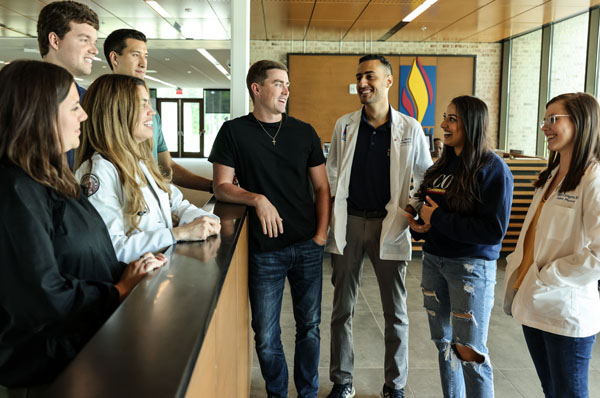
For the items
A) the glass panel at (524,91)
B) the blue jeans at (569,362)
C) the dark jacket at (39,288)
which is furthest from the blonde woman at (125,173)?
the glass panel at (524,91)

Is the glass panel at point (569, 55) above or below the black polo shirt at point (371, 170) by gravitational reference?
above

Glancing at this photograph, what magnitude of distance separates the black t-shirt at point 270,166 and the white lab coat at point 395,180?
0.84 ft

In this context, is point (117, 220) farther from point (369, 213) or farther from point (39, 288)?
point (369, 213)

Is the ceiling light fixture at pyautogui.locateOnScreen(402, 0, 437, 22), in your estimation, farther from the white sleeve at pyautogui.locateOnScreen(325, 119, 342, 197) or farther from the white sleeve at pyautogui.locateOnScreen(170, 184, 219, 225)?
the white sleeve at pyautogui.locateOnScreen(170, 184, 219, 225)

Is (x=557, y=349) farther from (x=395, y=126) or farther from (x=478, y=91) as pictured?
(x=478, y=91)

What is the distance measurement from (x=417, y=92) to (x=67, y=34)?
912 centimetres

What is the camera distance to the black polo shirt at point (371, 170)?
2.72 metres

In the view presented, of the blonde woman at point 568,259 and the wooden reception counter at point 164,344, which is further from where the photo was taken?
the blonde woman at point 568,259

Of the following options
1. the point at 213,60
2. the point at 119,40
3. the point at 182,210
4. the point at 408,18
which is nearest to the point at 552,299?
the point at 182,210

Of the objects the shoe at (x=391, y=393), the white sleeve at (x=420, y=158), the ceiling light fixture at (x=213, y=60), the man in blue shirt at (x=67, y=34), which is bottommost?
the shoe at (x=391, y=393)

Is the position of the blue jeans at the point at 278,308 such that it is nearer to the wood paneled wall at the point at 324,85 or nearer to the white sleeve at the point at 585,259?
the white sleeve at the point at 585,259

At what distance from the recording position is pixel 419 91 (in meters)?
10.6

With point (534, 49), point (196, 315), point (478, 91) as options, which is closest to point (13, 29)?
point (478, 91)

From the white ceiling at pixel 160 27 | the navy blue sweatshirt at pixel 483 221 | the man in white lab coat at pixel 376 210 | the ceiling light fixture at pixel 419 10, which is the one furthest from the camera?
the white ceiling at pixel 160 27
